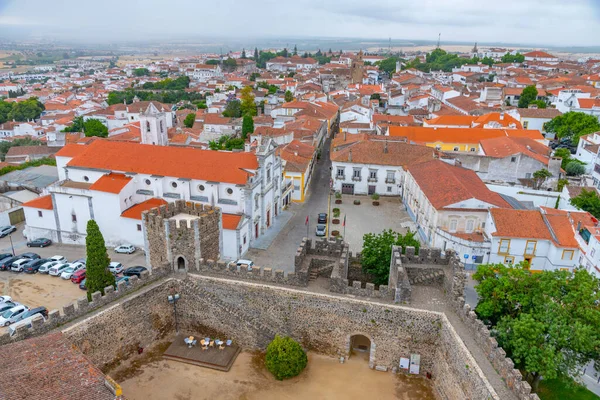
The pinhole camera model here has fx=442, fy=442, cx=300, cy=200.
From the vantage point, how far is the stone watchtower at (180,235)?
80.0ft

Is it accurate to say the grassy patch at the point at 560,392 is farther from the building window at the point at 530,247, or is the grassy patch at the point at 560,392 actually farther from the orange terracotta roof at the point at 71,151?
the orange terracotta roof at the point at 71,151

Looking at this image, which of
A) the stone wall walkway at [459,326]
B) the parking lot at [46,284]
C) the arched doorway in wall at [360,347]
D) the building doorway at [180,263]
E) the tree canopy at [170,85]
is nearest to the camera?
the stone wall walkway at [459,326]

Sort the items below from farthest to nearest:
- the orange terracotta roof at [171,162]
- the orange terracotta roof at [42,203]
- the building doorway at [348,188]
A: the building doorway at [348,188]
the orange terracotta roof at [42,203]
the orange terracotta roof at [171,162]

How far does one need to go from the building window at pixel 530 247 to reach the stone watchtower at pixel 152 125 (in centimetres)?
3676

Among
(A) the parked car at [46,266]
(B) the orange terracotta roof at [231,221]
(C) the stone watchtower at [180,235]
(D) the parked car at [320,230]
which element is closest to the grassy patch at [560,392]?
(C) the stone watchtower at [180,235]

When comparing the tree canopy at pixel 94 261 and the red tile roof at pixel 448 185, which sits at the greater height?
the red tile roof at pixel 448 185

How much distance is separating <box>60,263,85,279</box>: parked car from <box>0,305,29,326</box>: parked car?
496 centimetres

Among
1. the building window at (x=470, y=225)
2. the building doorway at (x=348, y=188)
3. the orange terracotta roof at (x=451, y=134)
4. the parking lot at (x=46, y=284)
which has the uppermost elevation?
the orange terracotta roof at (x=451, y=134)

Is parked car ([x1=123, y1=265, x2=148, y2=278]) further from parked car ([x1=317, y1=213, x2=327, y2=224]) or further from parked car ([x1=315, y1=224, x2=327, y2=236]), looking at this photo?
parked car ([x1=317, y1=213, x2=327, y2=224])

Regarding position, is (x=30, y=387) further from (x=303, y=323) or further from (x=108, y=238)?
(x=108, y=238)

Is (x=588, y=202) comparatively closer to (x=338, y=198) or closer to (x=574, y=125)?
(x=338, y=198)

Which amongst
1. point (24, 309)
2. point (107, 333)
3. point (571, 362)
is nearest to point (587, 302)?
point (571, 362)

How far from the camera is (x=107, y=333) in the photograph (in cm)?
2183

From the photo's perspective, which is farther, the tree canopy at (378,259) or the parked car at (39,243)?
the parked car at (39,243)
